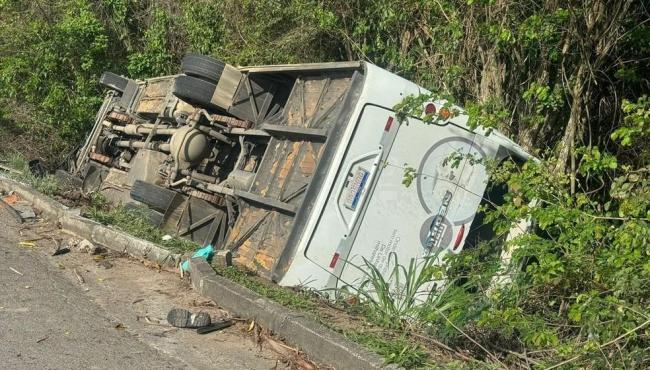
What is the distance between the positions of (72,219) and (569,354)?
5.91 meters

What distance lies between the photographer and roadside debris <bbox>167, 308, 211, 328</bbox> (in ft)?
18.5

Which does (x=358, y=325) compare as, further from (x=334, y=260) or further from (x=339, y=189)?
(x=339, y=189)

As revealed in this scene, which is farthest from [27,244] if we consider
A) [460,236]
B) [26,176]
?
[460,236]

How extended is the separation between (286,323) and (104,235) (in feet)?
10.8

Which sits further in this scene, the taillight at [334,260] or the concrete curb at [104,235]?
the concrete curb at [104,235]

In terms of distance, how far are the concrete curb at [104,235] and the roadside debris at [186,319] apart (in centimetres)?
143

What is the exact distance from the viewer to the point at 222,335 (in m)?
5.57

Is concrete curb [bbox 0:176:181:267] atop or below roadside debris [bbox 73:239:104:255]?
atop

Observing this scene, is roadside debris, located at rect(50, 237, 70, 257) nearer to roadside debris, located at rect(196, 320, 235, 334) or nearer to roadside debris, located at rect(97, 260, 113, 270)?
roadside debris, located at rect(97, 260, 113, 270)

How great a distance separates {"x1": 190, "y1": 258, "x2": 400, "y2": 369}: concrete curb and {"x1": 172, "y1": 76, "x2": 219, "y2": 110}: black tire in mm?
2765

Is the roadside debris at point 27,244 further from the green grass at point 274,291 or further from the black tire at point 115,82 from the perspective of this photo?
the black tire at point 115,82

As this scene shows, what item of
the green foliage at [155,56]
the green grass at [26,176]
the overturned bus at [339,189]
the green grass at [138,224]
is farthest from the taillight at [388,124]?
the green foliage at [155,56]

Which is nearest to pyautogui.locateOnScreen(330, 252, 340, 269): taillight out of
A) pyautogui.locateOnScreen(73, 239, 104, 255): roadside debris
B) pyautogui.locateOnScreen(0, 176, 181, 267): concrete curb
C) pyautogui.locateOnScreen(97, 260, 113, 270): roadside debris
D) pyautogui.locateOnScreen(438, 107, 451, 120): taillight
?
pyautogui.locateOnScreen(438, 107, 451, 120): taillight

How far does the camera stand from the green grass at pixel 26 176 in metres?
10.4
